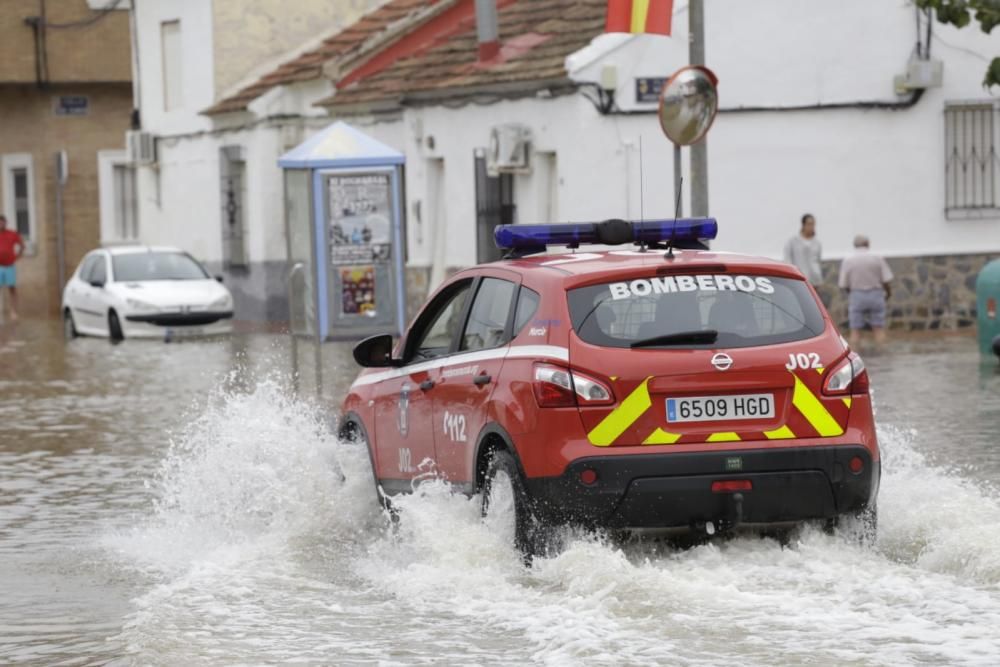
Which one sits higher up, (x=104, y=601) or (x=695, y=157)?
(x=695, y=157)

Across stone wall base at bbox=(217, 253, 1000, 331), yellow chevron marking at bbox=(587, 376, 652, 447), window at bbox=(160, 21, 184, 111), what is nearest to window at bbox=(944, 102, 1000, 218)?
stone wall base at bbox=(217, 253, 1000, 331)

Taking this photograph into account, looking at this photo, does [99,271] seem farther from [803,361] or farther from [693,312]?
[803,361]

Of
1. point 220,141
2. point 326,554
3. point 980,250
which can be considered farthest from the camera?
point 220,141

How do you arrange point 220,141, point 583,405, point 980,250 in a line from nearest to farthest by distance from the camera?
1. point 583,405
2. point 980,250
3. point 220,141

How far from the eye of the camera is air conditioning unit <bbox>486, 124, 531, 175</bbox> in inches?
1137

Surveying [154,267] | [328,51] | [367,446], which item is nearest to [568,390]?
[367,446]

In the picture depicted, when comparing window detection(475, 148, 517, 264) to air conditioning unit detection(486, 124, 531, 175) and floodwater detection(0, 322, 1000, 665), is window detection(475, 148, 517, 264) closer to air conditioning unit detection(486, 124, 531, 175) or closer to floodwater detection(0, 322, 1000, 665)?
air conditioning unit detection(486, 124, 531, 175)

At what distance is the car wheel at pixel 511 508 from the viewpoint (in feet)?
29.1

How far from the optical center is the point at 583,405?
8.79 metres

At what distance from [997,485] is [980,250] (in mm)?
16699

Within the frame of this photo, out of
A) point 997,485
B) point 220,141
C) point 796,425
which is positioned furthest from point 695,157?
point 220,141

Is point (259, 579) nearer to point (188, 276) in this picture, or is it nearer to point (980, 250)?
point (980, 250)

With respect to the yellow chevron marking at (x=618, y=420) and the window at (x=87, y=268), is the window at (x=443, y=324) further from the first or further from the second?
A: the window at (x=87, y=268)

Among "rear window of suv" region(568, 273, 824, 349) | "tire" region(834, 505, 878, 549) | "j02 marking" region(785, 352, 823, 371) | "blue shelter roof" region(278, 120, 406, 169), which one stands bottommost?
"tire" region(834, 505, 878, 549)
